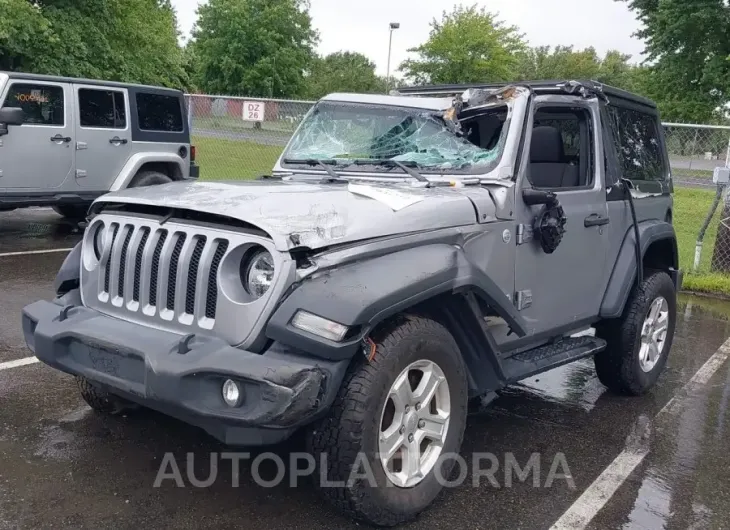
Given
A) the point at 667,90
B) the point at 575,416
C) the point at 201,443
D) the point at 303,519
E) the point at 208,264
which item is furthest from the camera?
the point at 667,90

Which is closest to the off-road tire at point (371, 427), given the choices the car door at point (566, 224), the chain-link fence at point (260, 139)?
the car door at point (566, 224)

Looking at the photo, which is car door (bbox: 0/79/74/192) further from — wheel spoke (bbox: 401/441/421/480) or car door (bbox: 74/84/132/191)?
wheel spoke (bbox: 401/441/421/480)

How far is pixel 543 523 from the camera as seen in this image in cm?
344

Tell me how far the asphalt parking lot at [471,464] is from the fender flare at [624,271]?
0.73 m

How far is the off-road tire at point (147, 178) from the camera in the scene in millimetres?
10680

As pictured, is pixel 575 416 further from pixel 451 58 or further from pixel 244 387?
pixel 451 58

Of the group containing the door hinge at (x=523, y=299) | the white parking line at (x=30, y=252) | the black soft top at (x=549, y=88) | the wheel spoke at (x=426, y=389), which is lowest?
the white parking line at (x=30, y=252)

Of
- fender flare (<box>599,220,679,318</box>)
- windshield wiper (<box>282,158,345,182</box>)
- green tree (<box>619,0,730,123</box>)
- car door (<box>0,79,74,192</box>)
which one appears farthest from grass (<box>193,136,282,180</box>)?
green tree (<box>619,0,730,123</box>)

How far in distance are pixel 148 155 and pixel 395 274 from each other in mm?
8390

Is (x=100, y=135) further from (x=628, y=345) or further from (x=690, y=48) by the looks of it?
(x=690, y=48)

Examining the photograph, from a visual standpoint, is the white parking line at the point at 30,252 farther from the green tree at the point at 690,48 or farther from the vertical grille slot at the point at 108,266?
the green tree at the point at 690,48

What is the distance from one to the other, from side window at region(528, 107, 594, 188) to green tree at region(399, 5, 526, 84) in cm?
3030

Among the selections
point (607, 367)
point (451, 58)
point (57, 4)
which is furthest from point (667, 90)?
point (607, 367)

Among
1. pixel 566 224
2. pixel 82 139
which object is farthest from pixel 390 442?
pixel 82 139
